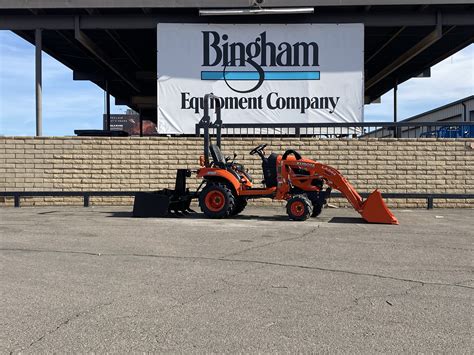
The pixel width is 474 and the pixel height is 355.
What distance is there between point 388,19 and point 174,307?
48.9 ft

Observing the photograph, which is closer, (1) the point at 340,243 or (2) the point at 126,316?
(2) the point at 126,316

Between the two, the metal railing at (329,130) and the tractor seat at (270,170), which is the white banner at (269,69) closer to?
the metal railing at (329,130)

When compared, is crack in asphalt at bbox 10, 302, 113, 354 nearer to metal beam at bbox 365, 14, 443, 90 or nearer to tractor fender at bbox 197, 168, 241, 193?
tractor fender at bbox 197, 168, 241, 193

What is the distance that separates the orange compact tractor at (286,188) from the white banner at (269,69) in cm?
491

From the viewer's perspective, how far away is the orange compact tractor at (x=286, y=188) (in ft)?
37.7

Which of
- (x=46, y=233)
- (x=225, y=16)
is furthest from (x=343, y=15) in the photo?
(x=46, y=233)

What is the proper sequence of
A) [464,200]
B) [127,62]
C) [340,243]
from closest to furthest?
[340,243]
[464,200]
[127,62]

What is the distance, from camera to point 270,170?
40.0 feet

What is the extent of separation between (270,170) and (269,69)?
20.5ft

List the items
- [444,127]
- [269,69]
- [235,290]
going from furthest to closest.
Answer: [269,69], [444,127], [235,290]

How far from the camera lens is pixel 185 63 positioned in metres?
17.5

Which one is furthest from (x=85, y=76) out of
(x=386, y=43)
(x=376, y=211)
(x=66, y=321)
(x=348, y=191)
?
(x=66, y=321)

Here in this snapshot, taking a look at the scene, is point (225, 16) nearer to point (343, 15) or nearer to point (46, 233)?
point (343, 15)

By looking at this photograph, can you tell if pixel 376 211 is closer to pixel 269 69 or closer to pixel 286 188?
pixel 286 188
